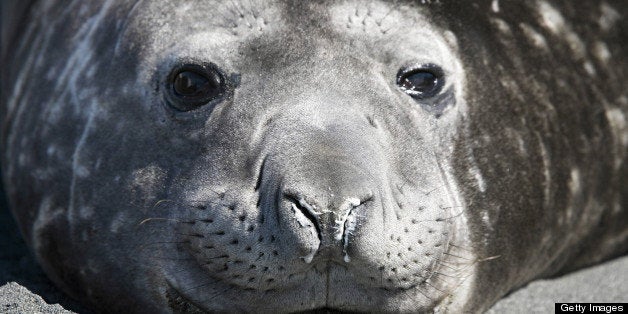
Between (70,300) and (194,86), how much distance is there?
1.01 m

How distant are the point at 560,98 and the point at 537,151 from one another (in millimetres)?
361

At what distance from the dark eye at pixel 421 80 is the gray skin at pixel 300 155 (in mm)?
32

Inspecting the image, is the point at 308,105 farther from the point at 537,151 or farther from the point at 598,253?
the point at 598,253

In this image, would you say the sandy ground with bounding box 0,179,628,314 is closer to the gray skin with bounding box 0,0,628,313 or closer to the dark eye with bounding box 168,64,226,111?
the gray skin with bounding box 0,0,628,313

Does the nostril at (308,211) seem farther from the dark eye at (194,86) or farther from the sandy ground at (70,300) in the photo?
the sandy ground at (70,300)

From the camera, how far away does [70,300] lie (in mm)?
4281

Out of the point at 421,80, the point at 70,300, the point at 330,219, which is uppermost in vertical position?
the point at 421,80

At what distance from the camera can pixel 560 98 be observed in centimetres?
474

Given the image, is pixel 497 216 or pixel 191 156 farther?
pixel 497 216

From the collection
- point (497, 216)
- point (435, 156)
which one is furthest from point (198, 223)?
point (497, 216)

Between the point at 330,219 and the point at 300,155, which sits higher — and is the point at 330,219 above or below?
below

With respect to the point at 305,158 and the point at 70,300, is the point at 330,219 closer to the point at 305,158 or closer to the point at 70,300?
the point at 305,158

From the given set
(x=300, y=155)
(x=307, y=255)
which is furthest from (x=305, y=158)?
(x=307, y=255)

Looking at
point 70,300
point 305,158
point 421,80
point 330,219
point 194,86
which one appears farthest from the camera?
point 70,300
